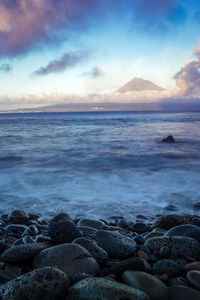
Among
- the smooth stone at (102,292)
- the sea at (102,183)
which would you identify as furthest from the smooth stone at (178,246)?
the sea at (102,183)

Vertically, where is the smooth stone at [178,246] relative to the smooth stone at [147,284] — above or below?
below

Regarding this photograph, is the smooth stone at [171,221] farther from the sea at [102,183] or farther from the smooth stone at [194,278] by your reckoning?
the smooth stone at [194,278]

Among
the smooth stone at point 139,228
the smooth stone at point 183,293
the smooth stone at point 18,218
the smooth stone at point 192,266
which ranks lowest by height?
the smooth stone at point 139,228

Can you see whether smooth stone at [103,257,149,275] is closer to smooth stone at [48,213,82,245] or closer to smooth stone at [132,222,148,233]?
smooth stone at [48,213,82,245]

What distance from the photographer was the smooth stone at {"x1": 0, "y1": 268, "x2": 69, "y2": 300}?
1.87 meters

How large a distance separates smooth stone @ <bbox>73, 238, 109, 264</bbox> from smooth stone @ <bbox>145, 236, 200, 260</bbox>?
64 centimetres

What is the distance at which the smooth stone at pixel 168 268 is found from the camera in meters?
2.38

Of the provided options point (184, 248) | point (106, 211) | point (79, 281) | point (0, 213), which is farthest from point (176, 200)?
point (79, 281)

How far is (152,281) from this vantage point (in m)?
2.10

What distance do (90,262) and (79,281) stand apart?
14.4 inches

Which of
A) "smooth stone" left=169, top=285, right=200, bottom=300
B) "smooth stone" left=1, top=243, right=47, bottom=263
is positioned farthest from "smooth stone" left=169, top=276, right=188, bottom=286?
"smooth stone" left=1, top=243, right=47, bottom=263

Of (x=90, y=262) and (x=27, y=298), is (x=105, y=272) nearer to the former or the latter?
(x=90, y=262)

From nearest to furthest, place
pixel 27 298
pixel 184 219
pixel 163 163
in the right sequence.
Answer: pixel 27 298, pixel 184 219, pixel 163 163

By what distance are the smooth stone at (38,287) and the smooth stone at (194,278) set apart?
1120 mm
